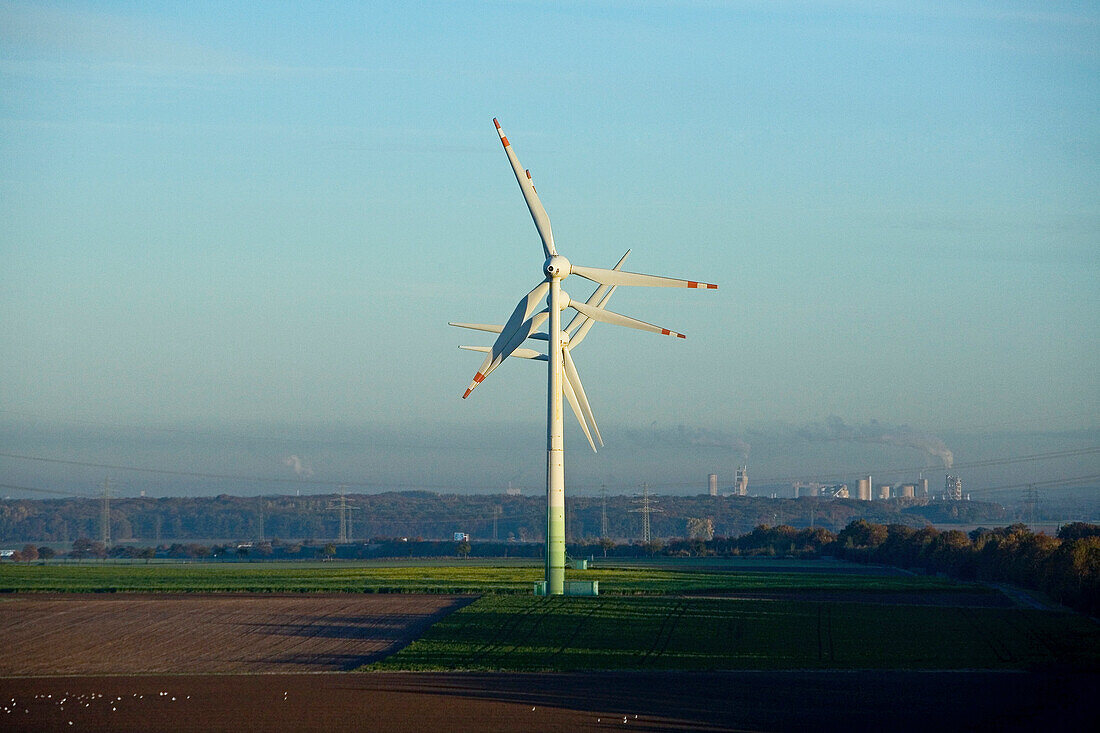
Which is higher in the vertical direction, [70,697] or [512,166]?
[512,166]

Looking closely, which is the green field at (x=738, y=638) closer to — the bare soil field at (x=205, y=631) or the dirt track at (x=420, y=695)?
the dirt track at (x=420, y=695)

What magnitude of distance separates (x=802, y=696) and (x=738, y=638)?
1740 cm

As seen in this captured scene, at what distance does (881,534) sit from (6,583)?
376 ft

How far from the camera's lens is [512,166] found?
273 ft

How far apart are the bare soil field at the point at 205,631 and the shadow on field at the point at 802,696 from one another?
1103 centimetres

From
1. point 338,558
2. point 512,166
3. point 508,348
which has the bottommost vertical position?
point 338,558

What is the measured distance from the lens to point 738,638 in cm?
6644

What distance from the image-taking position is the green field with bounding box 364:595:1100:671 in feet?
193

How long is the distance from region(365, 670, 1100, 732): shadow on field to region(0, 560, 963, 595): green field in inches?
1599

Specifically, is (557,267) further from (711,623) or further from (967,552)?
(967,552)

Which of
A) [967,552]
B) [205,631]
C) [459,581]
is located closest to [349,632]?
[205,631]

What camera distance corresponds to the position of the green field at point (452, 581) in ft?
344

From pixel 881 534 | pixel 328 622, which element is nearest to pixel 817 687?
pixel 328 622

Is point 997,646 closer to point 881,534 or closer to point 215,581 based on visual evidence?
point 215,581
